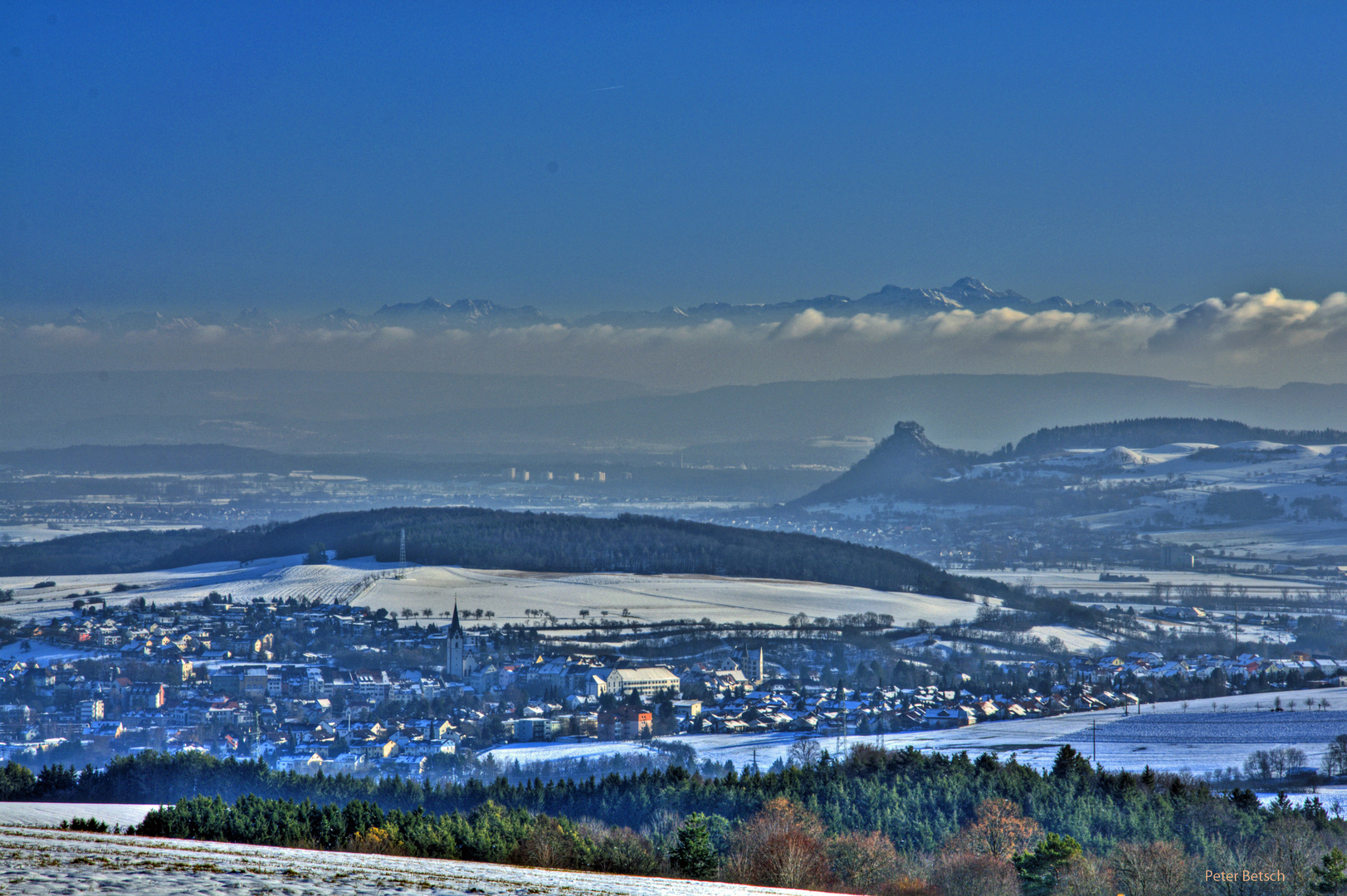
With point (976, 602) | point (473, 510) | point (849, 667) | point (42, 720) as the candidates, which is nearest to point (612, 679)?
point (849, 667)

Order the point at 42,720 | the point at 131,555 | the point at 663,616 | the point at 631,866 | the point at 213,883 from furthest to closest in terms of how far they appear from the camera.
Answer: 1. the point at 131,555
2. the point at 663,616
3. the point at 42,720
4. the point at 631,866
5. the point at 213,883

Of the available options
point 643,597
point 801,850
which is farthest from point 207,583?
point 801,850

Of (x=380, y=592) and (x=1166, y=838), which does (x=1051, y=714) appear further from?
(x=380, y=592)

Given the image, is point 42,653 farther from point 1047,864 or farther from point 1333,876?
point 1333,876

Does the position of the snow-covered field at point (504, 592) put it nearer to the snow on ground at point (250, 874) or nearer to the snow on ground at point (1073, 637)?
the snow on ground at point (1073, 637)

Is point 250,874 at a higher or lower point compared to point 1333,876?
higher
